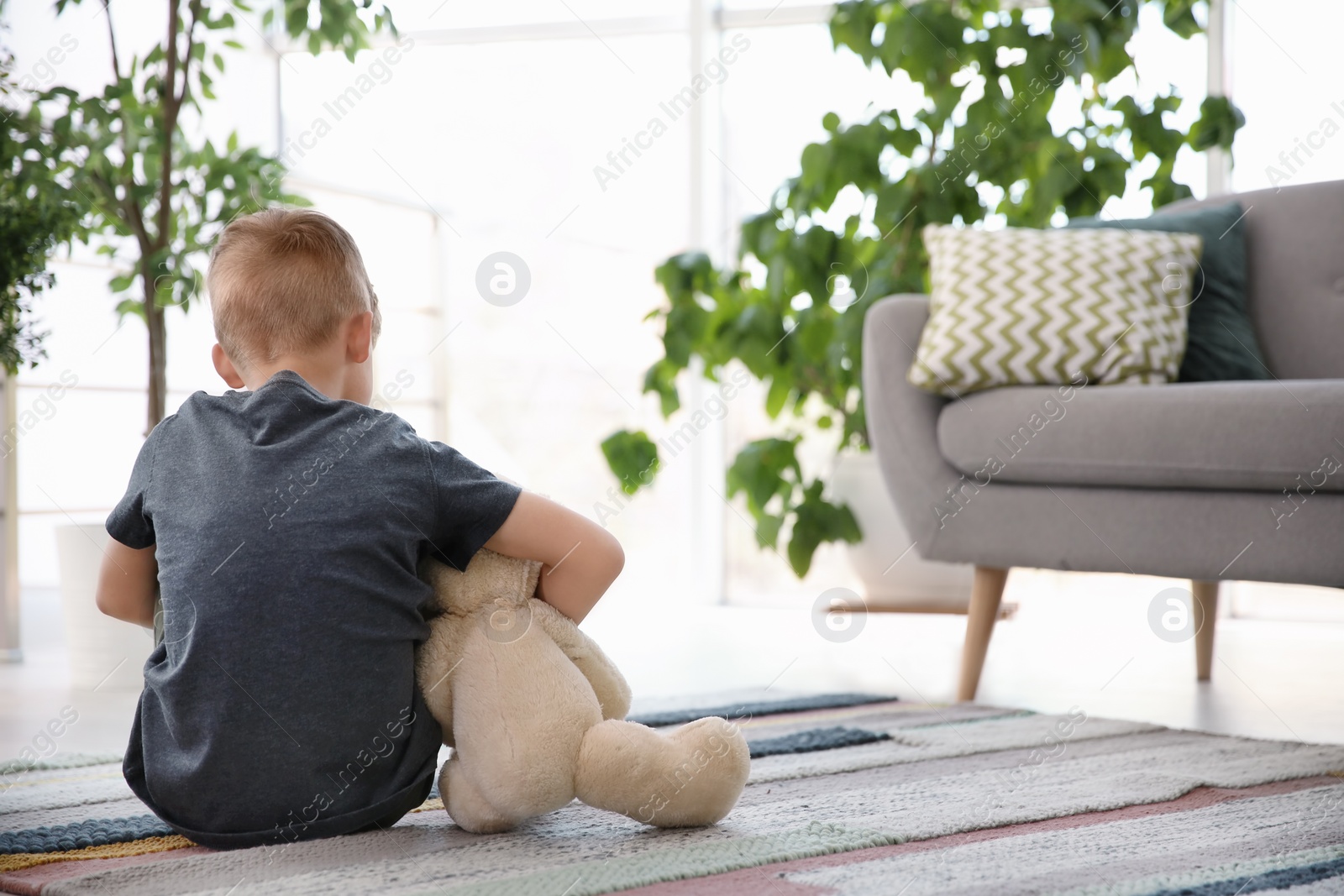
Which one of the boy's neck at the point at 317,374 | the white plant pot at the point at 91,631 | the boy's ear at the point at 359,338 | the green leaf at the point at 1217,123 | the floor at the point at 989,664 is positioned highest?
the green leaf at the point at 1217,123

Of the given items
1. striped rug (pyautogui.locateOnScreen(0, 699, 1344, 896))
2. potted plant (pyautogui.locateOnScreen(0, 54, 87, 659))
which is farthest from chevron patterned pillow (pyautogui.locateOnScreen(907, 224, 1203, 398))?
potted plant (pyautogui.locateOnScreen(0, 54, 87, 659))

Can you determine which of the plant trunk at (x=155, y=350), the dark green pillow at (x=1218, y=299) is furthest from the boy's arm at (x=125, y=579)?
the dark green pillow at (x=1218, y=299)

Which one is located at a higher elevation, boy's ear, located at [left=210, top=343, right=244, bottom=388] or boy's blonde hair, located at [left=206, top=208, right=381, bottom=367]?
boy's blonde hair, located at [left=206, top=208, right=381, bottom=367]

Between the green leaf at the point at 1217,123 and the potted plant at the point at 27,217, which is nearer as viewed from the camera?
the potted plant at the point at 27,217

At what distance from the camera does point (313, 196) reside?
3637 mm

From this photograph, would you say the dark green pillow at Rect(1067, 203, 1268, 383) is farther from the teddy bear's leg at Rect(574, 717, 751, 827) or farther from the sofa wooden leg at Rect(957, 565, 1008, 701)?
the teddy bear's leg at Rect(574, 717, 751, 827)

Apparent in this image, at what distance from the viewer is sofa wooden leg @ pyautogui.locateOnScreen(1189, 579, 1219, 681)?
1955 millimetres

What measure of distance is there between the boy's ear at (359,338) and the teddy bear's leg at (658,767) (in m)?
0.36

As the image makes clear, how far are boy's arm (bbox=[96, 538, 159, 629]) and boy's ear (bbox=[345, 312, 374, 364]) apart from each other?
0.23 meters

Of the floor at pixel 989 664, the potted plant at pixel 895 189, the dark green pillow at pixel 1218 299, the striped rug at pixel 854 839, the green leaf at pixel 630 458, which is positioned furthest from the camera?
the green leaf at pixel 630 458

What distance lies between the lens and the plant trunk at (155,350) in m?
1.94

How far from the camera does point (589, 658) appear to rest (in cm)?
102

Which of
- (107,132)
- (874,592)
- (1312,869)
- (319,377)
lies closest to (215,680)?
(319,377)

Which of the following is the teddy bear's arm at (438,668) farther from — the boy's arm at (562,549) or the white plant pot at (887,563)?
the white plant pot at (887,563)
